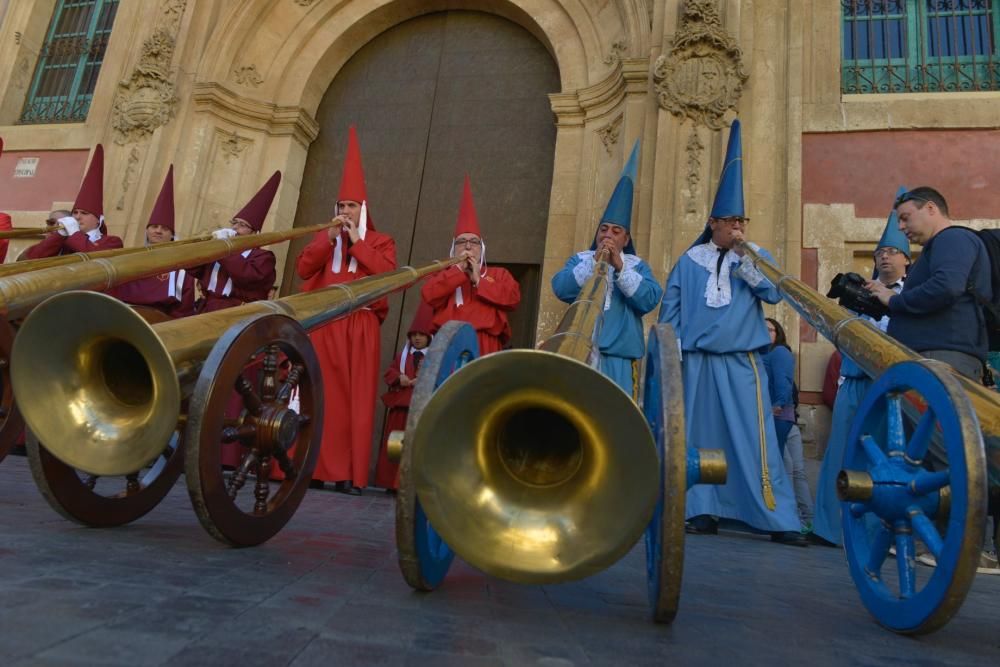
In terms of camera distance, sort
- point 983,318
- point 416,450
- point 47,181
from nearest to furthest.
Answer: point 416,450 → point 983,318 → point 47,181

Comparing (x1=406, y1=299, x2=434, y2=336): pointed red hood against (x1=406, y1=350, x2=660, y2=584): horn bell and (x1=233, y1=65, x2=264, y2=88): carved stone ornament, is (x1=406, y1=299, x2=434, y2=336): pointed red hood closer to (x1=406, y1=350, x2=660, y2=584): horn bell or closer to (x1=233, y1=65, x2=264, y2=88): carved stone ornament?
(x1=406, y1=350, x2=660, y2=584): horn bell

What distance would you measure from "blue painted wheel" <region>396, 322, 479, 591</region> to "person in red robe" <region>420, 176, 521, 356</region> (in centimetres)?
339

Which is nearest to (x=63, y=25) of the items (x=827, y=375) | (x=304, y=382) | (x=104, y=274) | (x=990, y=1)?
(x=104, y=274)

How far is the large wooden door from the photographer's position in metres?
7.53

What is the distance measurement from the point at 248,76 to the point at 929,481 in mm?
8720

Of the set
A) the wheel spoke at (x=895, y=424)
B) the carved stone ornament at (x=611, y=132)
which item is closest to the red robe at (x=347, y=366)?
the carved stone ornament at (x=611, y=132)

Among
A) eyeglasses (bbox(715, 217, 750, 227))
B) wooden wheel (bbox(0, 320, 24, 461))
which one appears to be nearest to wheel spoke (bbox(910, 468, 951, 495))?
eyeglasses (bbox(715, 217, 750, 227))

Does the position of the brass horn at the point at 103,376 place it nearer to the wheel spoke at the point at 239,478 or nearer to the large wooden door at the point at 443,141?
the wheel spoke at the point at 239,478

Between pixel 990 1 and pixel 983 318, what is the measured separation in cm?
568

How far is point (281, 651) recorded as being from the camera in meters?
1.22

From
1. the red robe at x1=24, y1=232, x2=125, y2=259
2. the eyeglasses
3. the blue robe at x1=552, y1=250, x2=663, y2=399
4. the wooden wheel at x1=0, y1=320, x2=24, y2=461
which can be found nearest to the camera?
the wooden wheel at x1=0, y1=320, x2=24, y2=461

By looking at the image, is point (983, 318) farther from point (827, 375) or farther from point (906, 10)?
point (906, 10)

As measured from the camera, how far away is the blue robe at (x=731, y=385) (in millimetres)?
4035

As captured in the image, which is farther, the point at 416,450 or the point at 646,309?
the point at 646,309
